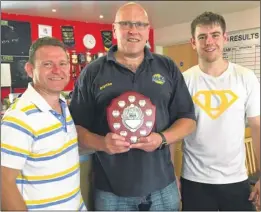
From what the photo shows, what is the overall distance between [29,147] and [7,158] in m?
0.06

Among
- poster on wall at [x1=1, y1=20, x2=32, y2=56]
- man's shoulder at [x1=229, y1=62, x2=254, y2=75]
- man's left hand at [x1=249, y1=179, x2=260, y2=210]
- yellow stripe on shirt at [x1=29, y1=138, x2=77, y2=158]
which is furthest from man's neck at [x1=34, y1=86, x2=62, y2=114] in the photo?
poster on wall at [x1=1, y1=20, x2=32, y2=56]

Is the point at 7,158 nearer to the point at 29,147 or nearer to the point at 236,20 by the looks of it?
the point at 29,147

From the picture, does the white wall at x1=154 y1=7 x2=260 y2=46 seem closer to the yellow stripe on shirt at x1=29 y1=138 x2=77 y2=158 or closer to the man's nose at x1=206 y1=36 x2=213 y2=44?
the man's nose at x1=206 y1=36 x2=213 y2=44

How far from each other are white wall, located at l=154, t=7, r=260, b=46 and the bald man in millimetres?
2014

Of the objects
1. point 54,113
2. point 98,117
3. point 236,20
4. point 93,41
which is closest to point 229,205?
point 98,117

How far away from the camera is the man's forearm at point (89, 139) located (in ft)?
3.58

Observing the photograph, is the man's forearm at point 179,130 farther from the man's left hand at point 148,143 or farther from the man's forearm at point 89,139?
the man's forearm at point 89,139

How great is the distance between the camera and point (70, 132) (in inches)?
40.3

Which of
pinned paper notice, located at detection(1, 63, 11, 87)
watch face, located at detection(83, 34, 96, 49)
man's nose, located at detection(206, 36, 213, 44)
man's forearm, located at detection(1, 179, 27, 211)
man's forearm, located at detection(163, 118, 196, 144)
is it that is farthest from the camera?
watch face, located at detection(83, 34, 96, 49)

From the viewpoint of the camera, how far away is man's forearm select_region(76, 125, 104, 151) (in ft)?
3.58

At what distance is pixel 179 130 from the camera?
1169mm

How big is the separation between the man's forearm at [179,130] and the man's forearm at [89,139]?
229 mm

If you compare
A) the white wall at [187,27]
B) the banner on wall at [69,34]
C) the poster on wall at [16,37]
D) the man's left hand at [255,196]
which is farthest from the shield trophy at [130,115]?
the banner on wall at [69,34]

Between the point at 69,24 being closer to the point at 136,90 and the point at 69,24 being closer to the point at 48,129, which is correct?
the point at 136,90
